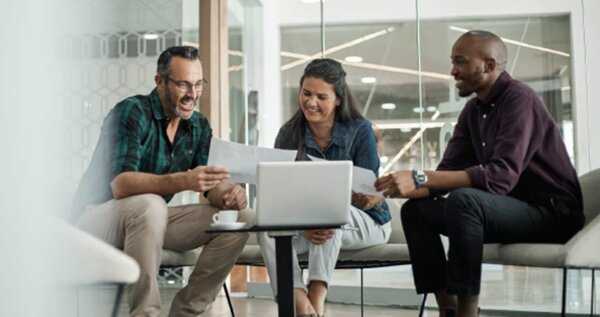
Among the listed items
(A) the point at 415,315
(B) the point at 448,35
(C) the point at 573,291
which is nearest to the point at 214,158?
(A) the point at 415,315

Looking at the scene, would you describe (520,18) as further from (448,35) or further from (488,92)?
(488,92)

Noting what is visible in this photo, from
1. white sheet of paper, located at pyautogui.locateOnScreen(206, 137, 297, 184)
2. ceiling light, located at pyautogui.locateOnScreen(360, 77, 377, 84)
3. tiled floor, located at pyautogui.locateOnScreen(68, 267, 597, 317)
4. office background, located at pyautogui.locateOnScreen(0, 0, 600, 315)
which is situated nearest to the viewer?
white sheet of paper, located at pyautogui.locateOnScreen(206, 137, 297, 184)

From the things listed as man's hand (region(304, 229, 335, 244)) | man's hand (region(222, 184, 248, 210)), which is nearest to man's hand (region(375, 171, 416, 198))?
man's hand (region(304, 229, 335, 244))

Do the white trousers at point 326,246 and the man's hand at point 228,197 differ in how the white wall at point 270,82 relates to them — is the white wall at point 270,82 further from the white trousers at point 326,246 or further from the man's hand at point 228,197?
the man's hand at point 228,197

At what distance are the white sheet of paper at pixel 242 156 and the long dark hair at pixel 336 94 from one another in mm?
846

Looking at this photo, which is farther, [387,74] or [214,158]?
[387,74]

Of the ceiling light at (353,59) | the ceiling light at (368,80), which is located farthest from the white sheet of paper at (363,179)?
the ceiling light at (353,59)

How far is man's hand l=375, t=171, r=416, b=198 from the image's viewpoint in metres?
2.46

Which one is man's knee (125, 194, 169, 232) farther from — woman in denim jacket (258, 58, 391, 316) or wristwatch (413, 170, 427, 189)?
wristwatch (413, 170, 427, 189)

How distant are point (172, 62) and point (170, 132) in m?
0.26

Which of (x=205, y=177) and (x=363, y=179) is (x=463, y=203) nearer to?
(x=363, y=179)

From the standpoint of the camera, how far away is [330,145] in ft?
10.0

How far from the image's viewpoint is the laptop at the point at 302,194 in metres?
2.02

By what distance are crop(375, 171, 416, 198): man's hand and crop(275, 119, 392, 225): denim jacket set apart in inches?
19.6
